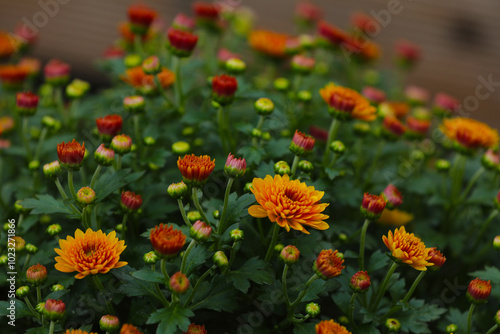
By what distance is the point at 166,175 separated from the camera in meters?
1.46

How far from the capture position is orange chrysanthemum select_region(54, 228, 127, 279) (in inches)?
40.1

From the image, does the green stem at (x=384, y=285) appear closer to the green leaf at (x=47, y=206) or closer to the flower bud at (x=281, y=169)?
the flower bud at (x=281, y=169)

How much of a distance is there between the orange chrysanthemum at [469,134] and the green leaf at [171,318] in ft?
3.63

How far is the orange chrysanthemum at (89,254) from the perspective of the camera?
1.02 metres

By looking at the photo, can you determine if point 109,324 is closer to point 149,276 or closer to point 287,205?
point 149,276

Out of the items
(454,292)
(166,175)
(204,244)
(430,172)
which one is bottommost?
(454,292)

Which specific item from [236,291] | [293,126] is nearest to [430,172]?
[293,126]

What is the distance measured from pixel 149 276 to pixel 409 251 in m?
0.60

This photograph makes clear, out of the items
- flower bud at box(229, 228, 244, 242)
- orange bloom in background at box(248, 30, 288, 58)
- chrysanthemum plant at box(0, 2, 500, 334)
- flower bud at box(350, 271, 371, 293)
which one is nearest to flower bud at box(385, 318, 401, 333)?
chrysanthemum plant at box(0, 2, 500, 334)

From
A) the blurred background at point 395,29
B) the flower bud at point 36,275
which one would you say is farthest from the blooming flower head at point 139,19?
the blurred background at point 395,29

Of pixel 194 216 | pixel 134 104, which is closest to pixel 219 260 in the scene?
pixel 194 216

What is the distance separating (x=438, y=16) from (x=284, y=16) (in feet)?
3.85

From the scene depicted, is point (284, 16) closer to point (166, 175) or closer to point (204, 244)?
point (166, 175)

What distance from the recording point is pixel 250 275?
1.10 m
